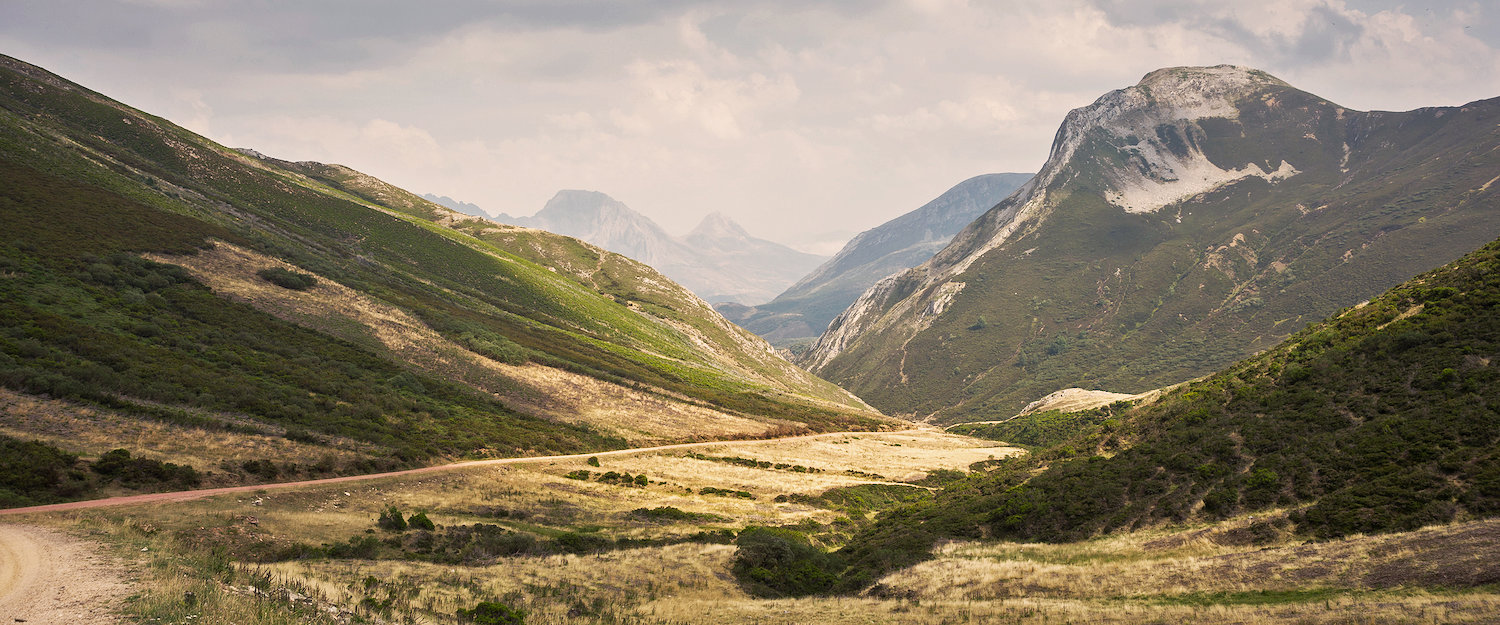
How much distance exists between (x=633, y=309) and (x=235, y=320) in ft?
443

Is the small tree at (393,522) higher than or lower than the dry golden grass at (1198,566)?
lower

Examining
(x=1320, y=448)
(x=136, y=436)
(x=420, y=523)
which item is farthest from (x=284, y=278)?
(x=1320, y=448)

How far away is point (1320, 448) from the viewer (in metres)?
28.7

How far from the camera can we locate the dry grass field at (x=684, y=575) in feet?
56.0

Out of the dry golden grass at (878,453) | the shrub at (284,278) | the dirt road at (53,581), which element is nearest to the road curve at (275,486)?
the dirt road at (53,581)

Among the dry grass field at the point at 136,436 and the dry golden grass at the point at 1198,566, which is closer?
the dry golden grass at the point at 1198,566

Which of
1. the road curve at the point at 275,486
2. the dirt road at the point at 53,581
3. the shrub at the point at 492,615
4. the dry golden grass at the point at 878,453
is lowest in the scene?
the dry golden grass at the point at 878,453

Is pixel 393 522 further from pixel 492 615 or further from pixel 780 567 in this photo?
pixel 780 567

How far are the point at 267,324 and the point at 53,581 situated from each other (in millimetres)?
58240

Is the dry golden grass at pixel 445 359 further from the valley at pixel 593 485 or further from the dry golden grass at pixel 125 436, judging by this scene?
the dry golden grass at pixel 125 436

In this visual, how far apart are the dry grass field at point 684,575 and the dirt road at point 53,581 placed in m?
0.75

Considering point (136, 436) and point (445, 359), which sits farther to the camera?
point (445, 359)

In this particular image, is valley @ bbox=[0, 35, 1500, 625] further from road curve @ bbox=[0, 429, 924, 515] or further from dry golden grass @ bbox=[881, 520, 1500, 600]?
road curve @ bbox=[0, 429, 924, 515]

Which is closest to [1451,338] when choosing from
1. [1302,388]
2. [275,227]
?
[1302,388]
